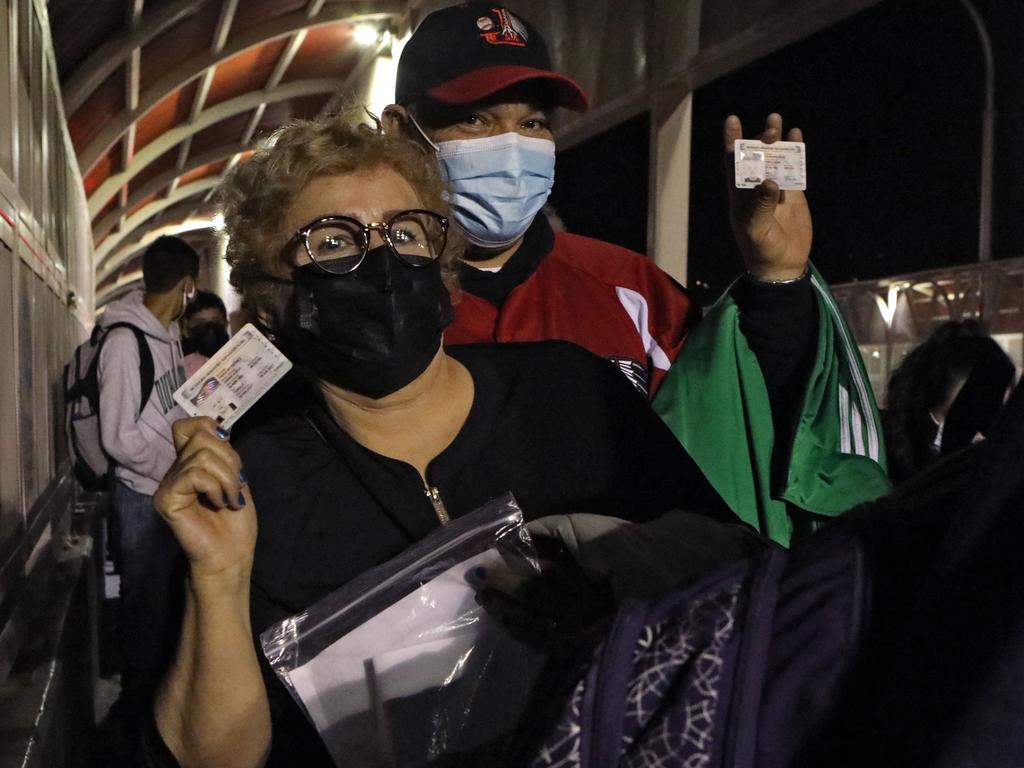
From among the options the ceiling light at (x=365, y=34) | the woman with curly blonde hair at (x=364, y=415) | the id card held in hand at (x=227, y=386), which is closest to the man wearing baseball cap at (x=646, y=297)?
the woman with curly blonde hair at (x=364, y=415)

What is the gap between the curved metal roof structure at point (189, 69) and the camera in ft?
28.0

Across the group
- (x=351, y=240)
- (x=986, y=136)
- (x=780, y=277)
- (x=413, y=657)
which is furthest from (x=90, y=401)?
(x=986, y=136)

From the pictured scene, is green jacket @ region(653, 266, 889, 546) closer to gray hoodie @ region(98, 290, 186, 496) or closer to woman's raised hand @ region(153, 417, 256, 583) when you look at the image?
woman's raised hand @ region(153, 417, 256, 583)

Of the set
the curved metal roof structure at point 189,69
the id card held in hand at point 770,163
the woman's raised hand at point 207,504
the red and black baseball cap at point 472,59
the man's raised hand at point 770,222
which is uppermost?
the curved metal roof structure at point 189,69

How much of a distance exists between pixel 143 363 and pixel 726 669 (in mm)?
3410

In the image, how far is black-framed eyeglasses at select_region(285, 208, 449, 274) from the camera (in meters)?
1.44

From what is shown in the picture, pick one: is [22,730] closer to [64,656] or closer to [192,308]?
[64,656]

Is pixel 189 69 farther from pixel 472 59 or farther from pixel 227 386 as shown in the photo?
pixel 227 386

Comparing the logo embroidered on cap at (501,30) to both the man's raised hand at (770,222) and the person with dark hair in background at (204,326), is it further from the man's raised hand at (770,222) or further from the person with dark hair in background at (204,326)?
the person with dark hair in background at (204,326)

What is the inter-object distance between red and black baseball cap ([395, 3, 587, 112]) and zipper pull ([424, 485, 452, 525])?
764mm

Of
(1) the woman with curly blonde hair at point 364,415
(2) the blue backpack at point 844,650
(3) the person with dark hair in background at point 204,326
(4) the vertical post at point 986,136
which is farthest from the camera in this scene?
(3) the person with dark hair in background at point 204,326

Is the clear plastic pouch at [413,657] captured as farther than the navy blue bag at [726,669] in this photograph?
Yes

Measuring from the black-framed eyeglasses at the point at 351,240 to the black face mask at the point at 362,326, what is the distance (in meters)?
0.01

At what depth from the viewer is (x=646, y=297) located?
1957 mm
